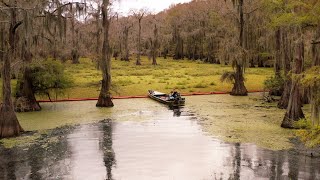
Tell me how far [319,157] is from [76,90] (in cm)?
2401

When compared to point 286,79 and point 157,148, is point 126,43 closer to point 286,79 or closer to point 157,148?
point 286,79

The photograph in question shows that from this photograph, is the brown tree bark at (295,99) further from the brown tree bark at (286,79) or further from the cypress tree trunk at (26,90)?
the cypress tree trunk at (26,90)

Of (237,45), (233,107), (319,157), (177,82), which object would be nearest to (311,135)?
(319,157)

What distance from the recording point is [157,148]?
1581 centimetres

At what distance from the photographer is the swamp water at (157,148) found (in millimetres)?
12703

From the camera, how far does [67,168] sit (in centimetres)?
1331

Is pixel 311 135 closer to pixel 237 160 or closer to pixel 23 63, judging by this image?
pixel 237 160

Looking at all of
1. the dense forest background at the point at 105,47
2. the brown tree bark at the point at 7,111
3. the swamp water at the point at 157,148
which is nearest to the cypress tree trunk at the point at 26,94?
the dense forest background at the point at 105,47

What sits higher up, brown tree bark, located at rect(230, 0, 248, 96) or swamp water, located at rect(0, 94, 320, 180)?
brown tree bark, located at rect(230, 0, 248, 96)

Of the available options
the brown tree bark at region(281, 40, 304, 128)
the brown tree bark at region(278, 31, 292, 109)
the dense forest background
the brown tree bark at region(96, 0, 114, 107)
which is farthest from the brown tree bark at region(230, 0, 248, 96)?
the brown tree bark at region(281, 40, 304, 128)

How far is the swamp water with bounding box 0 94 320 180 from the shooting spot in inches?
500

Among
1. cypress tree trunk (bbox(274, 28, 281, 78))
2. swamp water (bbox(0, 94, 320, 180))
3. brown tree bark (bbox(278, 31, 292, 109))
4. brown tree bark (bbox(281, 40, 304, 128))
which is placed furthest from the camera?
cypress tree trunk (bbox(274, 28, 281, 78))

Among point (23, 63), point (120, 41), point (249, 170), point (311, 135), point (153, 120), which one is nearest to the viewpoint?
point (311, 135)

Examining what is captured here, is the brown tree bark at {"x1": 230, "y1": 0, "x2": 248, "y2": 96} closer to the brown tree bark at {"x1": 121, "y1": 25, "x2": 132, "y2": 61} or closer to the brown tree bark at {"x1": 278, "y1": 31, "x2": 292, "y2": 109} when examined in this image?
the brown tree bark at {"x1": 278, "y1": 31, "x2": 292, "y2": 109}
